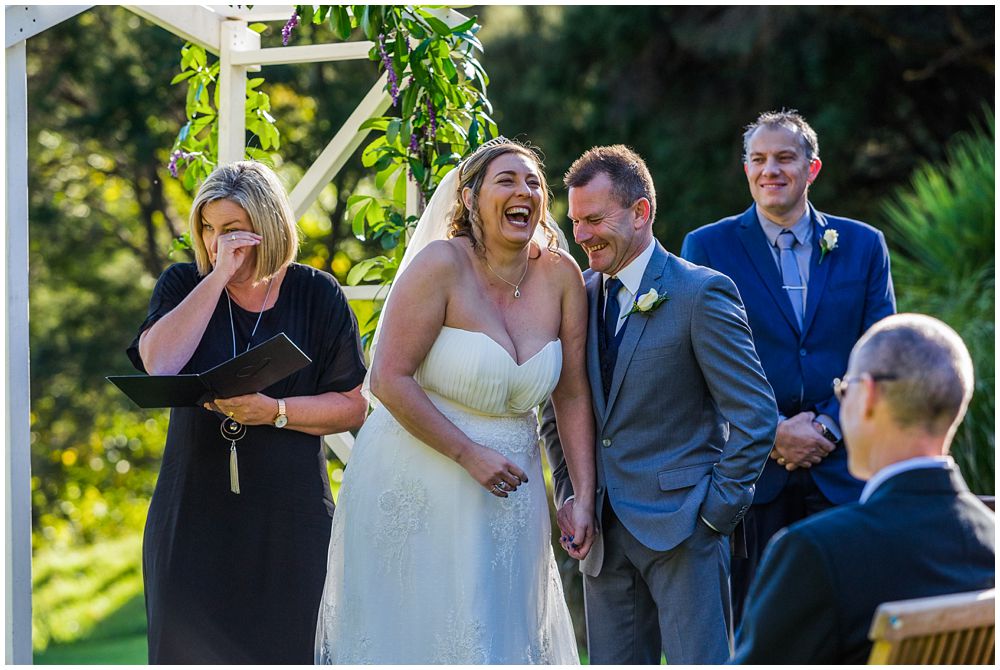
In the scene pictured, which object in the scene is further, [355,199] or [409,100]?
[355,199]

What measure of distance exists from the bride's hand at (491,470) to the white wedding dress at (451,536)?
0.12 m

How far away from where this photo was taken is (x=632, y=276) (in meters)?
3.45

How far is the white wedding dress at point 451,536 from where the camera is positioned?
3371 mm

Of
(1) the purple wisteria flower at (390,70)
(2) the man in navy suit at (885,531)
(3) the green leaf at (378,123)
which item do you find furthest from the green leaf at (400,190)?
(2) the man in navy suit at (885,531)

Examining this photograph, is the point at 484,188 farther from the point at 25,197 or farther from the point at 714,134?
the point at 714,134

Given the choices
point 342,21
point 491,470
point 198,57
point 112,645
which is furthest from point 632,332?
point 112,645

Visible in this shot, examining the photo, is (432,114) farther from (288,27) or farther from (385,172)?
(288,27)

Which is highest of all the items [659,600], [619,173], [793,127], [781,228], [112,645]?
[793,127]

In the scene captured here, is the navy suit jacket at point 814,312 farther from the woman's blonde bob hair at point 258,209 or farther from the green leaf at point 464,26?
the woman's blonde bob hair at point 258,209

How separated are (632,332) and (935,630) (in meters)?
1.57

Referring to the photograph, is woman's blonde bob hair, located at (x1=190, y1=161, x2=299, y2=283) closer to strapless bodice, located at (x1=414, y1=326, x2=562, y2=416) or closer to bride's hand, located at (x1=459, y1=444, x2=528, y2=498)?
strapless bodice, located at (x1=414, y1=326, x2=562, y2=416)

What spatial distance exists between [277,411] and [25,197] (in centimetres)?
97

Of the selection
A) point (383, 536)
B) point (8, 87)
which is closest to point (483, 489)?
point (383, 536)

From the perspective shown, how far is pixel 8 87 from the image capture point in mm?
3484
